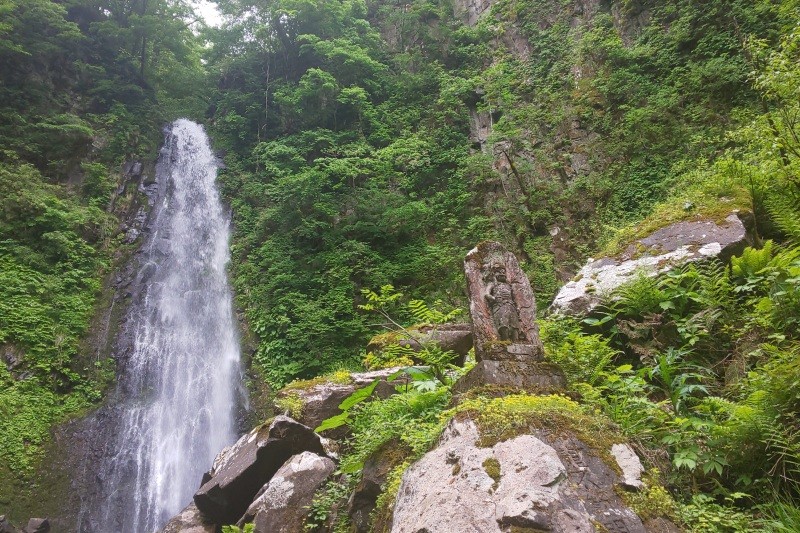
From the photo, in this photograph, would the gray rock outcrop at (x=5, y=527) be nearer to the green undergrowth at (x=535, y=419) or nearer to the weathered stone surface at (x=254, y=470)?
the weathered stone surface at (x=254, y=470)

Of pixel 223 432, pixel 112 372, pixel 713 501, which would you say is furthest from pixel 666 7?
pixel 112 372

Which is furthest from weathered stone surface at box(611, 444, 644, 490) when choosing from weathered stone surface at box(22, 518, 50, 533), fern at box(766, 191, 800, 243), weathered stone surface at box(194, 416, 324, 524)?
weathered stone surface at box(22, 518, 50, 533)

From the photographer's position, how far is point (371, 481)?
3.96 m

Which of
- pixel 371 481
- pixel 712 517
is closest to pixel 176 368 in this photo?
pixel 371 481

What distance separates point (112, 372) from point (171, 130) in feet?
37.7

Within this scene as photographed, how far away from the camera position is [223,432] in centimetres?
1070

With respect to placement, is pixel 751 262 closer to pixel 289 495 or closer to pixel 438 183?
pixel 289 495

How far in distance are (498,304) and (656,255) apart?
276 cm

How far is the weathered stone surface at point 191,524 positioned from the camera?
19.7ft

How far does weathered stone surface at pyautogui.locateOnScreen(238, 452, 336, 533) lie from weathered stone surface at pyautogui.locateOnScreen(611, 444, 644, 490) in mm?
3362

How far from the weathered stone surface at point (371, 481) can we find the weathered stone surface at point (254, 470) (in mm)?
1946

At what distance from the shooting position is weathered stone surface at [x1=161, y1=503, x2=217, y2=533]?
236 inches

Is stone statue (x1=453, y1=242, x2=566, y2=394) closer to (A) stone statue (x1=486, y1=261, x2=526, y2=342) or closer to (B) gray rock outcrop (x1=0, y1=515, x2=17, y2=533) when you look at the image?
(A) stone statue (x1=486, y1=261, x2=526, y2=342)

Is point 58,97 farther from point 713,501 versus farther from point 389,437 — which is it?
point 713,501
